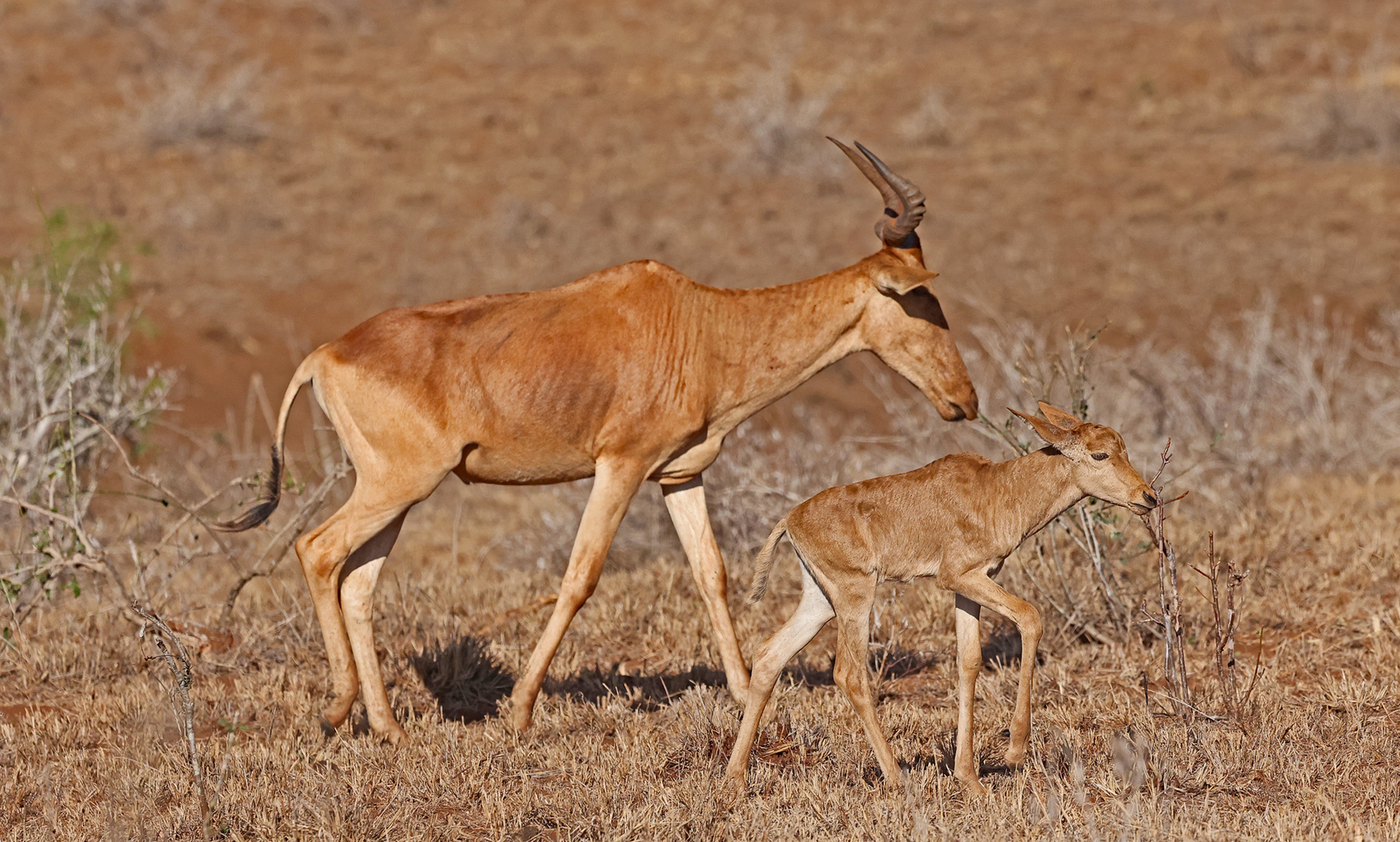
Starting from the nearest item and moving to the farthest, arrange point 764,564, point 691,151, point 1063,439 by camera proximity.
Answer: point 1063,439
point 764,564
point 691,151

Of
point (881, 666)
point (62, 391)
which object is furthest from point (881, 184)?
point (62, 391)

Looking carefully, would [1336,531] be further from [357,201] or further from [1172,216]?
[357,201]

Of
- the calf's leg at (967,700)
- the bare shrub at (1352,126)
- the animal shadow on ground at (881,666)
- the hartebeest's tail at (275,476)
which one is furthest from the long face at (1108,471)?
the bare shrub at (1352,126)

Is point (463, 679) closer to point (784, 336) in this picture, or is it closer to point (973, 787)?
point (784, 336)

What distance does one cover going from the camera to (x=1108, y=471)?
559cm

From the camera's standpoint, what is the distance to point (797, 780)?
5.90 metres

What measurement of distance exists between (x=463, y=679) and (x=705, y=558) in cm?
131

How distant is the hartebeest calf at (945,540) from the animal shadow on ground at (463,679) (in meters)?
2.09

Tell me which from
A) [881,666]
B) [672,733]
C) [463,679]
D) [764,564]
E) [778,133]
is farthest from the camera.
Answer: [778,133]

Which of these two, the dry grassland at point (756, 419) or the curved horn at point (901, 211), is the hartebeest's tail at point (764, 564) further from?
the curved horn at point (901, 211)

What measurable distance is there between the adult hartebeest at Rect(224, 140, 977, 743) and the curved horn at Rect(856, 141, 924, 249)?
0.01 m

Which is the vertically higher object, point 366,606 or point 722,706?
point 366,606

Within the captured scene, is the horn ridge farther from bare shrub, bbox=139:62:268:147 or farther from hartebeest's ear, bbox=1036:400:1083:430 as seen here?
bare shrub, bbox=139:62:268:147

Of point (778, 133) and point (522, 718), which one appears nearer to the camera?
point (522, 718)
